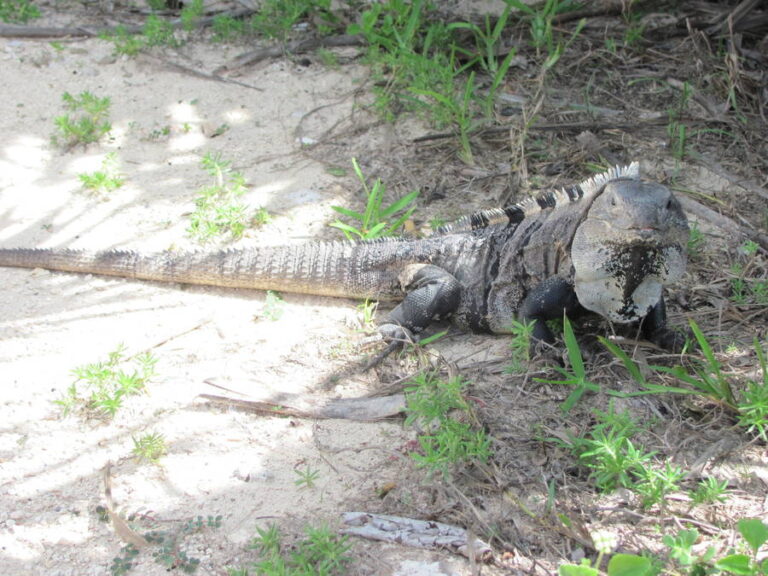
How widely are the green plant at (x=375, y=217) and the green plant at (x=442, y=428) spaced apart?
4.35 feet

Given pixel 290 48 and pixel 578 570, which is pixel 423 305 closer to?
pixel 578 570

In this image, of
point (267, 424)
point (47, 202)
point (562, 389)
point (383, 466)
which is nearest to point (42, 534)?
point (267, 424)

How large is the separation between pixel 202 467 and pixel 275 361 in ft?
2.37

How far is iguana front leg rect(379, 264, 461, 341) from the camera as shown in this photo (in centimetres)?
348

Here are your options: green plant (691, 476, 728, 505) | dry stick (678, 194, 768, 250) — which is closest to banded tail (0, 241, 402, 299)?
dry stick (678, 194, 768, 250)

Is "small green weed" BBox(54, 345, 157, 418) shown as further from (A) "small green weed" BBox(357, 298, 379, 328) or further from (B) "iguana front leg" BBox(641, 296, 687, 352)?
(B) "iguana front leg" BBox(641, 296, 687, 352)

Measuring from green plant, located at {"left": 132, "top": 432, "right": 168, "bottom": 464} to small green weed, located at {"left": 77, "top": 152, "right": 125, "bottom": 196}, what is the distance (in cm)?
230

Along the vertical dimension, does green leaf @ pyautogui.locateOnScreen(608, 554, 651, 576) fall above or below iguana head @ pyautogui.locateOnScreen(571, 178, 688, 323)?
below

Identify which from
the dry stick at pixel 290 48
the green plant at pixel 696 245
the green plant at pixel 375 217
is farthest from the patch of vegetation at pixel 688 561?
the dry stick at pixel 290 48

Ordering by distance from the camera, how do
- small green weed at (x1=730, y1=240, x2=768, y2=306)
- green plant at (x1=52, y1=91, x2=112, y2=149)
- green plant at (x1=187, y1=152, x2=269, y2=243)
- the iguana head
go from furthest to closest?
green plant at (x1=52, y1=91, x2=112, y2=149), green plant at (x1=187, y1=152, x2=269, y2=243), small green weed at (x1=730, y1=240, x2=768, y2=306), the iguana head

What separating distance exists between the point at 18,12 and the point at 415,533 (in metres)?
5.78

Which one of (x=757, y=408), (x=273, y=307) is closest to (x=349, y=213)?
(x=273, y=307)

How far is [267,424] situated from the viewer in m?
2.91

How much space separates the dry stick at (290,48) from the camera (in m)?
5.75
